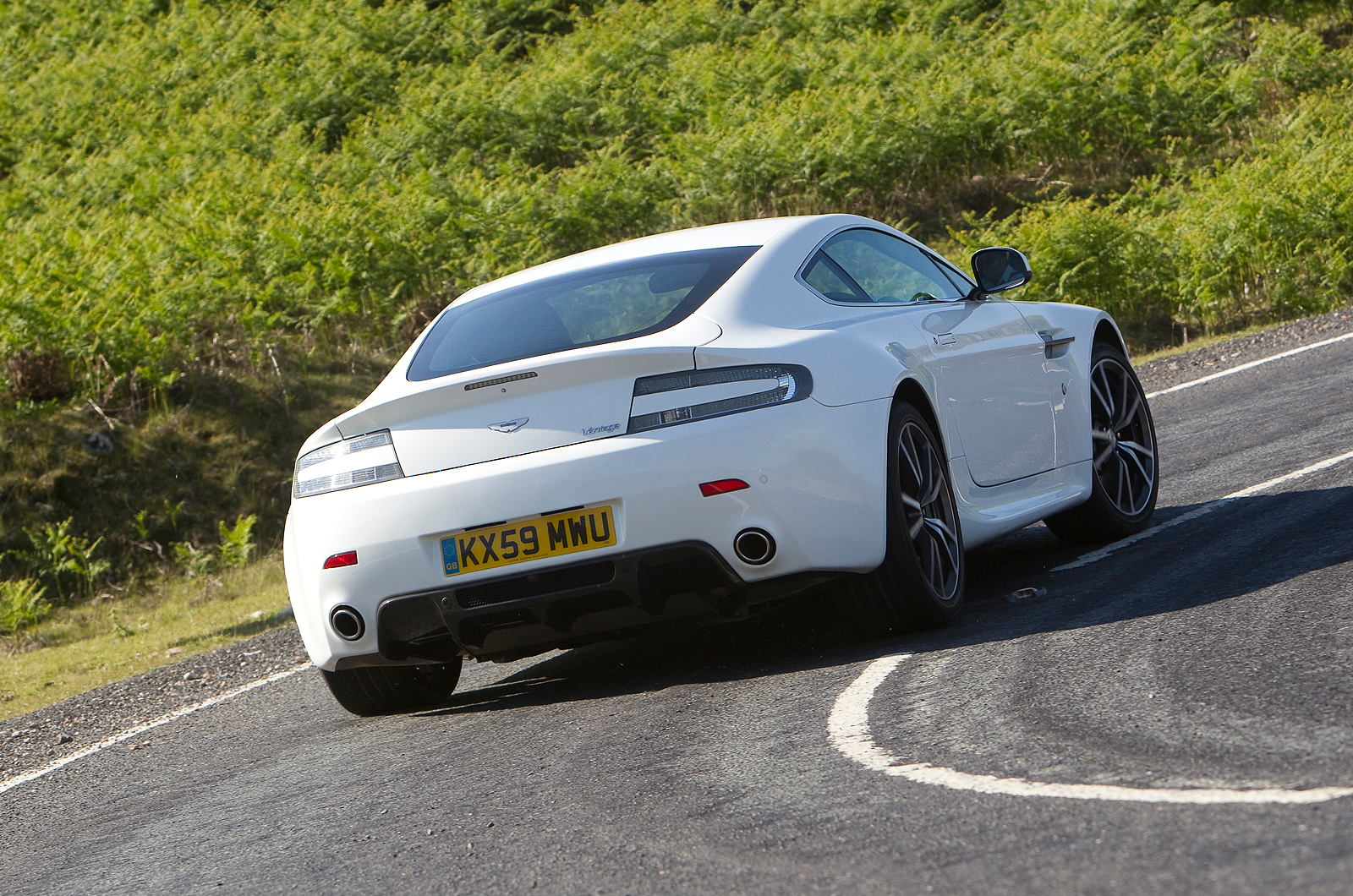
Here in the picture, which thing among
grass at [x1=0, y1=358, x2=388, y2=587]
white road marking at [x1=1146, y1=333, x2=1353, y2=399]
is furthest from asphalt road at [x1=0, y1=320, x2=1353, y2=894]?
grass at [x1=0, y1=358, x2=388, y2=587]

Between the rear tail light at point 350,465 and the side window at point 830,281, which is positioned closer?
the rear tail light at point 350,465

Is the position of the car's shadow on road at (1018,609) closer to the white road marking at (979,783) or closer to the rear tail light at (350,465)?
the white road marking at (979,783)

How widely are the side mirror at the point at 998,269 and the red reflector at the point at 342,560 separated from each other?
112 inches

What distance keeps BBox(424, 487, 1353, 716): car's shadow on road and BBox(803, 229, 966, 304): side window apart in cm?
119

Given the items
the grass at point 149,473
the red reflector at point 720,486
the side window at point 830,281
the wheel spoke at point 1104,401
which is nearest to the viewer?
the red reflector at point 720,486

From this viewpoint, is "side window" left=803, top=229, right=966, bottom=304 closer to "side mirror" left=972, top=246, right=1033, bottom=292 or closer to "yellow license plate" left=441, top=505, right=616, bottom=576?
"side mirror" left=972, top=246, right=1033, bottom=292

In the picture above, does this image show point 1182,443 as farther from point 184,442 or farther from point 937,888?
point 184,442

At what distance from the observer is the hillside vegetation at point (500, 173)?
11664 mm

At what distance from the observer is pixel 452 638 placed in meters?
4.55

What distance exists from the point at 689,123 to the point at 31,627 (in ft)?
42.1

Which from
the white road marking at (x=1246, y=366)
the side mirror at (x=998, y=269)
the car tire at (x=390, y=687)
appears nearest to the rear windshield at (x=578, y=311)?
the car tire at (x=390, y=687)

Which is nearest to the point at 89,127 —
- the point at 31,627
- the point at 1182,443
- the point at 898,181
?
the point at 898,181

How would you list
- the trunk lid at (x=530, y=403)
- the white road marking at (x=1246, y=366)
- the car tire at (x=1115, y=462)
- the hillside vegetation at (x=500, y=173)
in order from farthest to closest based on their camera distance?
the hillside vegetation at (x=500, y=173)
the white road marking at (x=1246, y=366)
the car tire at (x=1115, y=462)
the trunk lid at (x=530, y=403)

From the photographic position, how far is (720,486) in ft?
14.0
